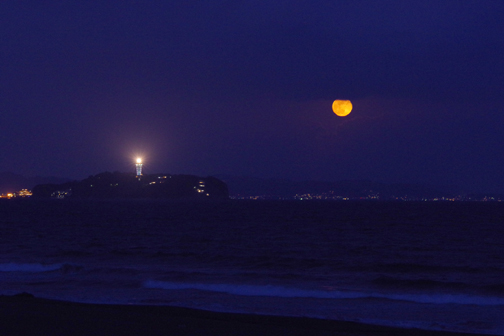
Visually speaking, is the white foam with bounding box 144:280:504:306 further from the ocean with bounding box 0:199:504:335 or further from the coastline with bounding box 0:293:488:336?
the coastline with bounding box 0:293:488:336

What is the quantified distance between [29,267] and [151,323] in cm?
1460

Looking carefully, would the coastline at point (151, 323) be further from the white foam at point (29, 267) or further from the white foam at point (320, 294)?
the white foam at point (29, 267)

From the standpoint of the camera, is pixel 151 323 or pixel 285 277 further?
pixel 285 277

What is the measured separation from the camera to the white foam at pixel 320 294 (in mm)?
16969

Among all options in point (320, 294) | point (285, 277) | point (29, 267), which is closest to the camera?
point (320, 294)

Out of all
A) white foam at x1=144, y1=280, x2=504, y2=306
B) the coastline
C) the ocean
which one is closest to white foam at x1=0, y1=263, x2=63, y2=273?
the ocean

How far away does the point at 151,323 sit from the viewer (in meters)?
11.1

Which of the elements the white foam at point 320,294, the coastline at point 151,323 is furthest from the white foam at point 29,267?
the coastline at point 151,323

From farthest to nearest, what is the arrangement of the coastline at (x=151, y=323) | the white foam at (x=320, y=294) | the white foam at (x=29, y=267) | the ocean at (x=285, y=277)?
the white foam at (x=29, y=267) → the white foam at (x=320, y=294) → the ocean at (x=285, y=277) → the coastline at (x=151, y=323)

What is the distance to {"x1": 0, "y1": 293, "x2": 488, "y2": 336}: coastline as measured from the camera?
10.2 metres

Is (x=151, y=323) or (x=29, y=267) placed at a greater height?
A: (x=151, y=323)

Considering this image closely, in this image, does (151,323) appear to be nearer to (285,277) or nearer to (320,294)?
(320,294)

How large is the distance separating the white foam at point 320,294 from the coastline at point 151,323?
14.7 ft

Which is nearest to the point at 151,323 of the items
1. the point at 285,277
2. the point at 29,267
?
the point at 285,277
